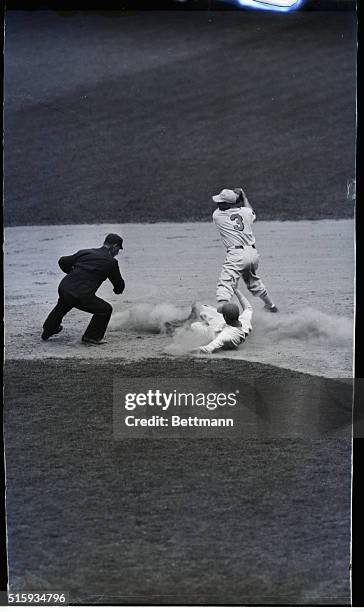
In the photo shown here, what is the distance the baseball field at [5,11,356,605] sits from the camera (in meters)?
4.71

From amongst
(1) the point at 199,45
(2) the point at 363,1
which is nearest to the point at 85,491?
(1) the point at 199,45

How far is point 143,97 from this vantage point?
479cm

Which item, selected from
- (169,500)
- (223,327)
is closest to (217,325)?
(223,327)

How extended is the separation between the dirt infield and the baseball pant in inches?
1.4

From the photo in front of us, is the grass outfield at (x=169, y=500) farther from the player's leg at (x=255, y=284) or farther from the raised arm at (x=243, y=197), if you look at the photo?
the raised arm at (x=243, y=197)

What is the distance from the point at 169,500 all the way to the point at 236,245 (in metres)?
1.12

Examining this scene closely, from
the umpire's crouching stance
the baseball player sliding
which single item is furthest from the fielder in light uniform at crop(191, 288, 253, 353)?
the umpire's crouching stance

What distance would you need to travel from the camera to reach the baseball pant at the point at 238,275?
4.79 meters

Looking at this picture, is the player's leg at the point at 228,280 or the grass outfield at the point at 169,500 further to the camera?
the player's leg at the point at 228,280

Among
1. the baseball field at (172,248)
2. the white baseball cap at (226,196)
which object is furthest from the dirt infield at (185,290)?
the white baseball cap at (226,196)

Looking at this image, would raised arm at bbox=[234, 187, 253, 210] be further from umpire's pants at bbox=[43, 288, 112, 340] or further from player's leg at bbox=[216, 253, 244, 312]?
umpire's pants at bbox=[43, 288, 112, 340]

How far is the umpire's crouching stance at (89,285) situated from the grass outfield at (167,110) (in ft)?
0.48

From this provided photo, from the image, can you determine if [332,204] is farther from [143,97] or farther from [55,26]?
[55,26]

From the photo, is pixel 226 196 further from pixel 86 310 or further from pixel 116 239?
pixel 86 310
